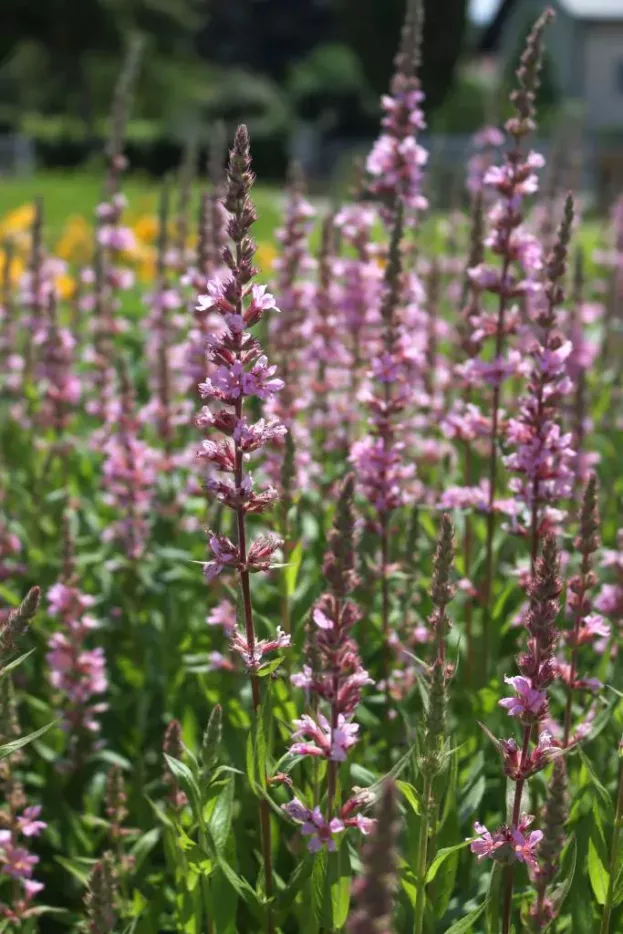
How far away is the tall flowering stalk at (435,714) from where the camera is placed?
8.39 feet

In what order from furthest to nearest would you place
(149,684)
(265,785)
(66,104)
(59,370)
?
(66,104) < (59,370) < (149,684) < (265,785)

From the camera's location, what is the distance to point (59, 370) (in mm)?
5801

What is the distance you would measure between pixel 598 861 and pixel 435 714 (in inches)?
31.3

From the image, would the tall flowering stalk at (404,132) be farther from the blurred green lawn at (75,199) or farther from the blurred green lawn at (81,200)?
the blurred green lawn at (75,199)

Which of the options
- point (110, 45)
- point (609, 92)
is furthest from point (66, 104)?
point (609, 92)

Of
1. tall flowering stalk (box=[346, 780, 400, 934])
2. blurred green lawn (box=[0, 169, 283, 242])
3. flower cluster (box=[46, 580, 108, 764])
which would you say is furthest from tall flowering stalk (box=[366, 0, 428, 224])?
blurred green lawn (box=[0, 169, 283, 242])

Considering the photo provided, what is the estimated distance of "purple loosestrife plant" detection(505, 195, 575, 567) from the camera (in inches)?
133

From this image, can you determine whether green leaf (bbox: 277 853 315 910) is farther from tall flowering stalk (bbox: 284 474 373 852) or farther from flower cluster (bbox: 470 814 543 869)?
flower cluster (bbox: 470 814 543 869)

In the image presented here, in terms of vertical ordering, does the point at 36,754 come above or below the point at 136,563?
below

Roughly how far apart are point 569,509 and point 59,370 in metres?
2.70

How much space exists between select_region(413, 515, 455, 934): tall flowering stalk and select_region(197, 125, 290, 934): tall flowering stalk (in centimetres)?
40

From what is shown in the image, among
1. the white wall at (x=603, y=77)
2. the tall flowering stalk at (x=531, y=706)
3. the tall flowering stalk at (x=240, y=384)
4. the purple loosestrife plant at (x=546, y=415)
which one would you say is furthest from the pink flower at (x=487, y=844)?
the white wall at (x=603, y=77)

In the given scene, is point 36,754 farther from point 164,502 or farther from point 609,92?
point 609,92

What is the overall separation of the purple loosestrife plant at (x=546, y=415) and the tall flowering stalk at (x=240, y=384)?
1.03 meters
